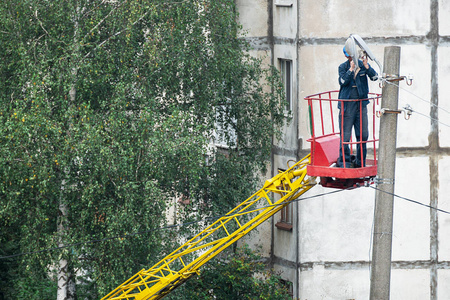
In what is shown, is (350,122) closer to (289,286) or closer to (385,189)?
(385,189)

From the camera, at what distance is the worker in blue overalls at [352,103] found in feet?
51.6

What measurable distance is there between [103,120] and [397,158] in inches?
331

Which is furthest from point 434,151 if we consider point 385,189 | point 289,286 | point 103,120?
point 385,189

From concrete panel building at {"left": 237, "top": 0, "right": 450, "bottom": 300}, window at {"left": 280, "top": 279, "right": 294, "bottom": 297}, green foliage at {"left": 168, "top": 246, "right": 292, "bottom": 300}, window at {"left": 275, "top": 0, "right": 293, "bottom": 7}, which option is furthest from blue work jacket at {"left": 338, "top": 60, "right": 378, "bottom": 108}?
window at {"left": 280, "top": 279, "right": 294, "bottom": 297}

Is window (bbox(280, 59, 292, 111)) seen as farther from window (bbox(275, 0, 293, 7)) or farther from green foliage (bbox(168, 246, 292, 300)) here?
green foliage (bbox(168, 246, 292, 300))

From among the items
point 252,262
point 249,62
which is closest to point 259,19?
point 249,62

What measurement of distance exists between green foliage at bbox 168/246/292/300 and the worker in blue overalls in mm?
6784

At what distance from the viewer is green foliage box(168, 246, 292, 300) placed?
72.7 ft

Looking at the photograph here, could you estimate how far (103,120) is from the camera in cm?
→ 1966

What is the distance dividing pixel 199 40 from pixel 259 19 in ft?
13.4

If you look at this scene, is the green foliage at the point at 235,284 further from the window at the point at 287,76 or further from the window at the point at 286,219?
the window at the point at 287,76

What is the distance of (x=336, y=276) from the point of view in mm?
23391

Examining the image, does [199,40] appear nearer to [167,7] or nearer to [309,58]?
[167,7]

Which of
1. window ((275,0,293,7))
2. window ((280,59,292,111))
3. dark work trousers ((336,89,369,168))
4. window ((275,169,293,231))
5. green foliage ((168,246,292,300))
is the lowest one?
green foliage ((168,246,292,300))
